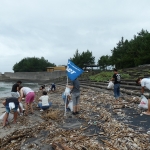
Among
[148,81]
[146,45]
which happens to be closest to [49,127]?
[148,81]

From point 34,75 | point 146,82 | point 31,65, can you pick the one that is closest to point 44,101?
point 146,82

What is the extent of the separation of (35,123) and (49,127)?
97 cm

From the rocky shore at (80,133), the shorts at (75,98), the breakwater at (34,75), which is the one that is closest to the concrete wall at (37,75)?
the breakwater at (34,75)

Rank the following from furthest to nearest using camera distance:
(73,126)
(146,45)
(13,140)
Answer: (146,45), (73,126), (13,140)

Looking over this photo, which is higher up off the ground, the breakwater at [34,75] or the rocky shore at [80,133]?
the breakwater at [34,75]

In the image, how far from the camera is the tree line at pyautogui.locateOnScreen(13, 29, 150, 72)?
3104 cm

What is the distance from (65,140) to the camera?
4.79 metres

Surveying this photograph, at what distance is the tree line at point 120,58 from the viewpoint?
31044 millimetres

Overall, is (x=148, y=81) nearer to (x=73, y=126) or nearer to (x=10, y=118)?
(x=73, y=126)

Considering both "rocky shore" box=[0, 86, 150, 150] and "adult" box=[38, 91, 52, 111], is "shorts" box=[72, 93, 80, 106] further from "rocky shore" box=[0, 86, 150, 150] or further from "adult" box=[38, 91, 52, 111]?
"adult" box=[38, 91, 52, 111]

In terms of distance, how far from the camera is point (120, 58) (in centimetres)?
4072

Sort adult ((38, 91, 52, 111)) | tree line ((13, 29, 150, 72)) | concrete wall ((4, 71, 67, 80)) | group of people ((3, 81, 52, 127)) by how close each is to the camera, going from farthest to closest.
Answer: concrete wall ((4, 71, 67, 80))
tree line ((13, 29, 150, 72))
adult ((38, 91, 52, 111))
group of people ((3, 81, 52, 127))

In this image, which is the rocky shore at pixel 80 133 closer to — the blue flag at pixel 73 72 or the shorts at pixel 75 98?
the shorts at pixel 75 98

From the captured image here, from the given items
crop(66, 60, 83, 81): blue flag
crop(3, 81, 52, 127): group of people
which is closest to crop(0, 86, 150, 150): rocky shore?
crop(3, 81, 52, 127): group of people
